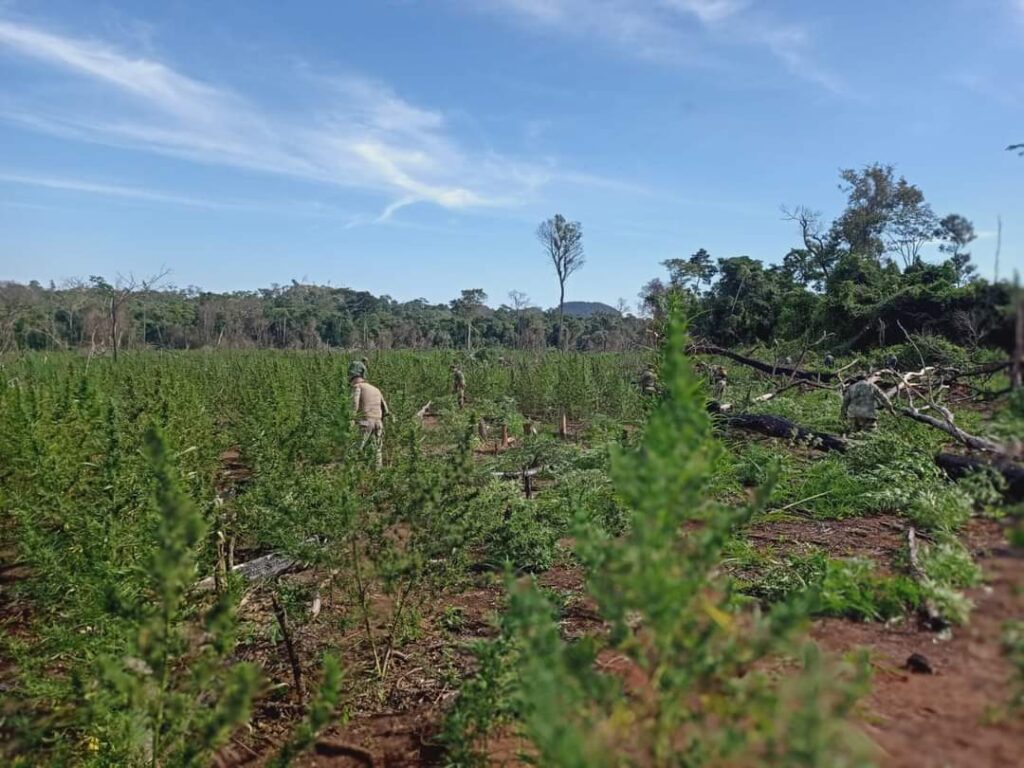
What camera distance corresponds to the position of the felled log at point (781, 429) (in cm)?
877

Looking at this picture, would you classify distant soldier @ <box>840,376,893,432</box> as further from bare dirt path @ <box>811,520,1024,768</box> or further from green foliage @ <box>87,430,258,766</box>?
green foliage @ <box>87,430,258,766</box>

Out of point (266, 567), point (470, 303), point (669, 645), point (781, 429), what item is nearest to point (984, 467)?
point (669, 645)

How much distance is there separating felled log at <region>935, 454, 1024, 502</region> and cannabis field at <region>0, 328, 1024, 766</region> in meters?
0.11

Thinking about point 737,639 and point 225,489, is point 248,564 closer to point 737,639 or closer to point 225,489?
point 225,489

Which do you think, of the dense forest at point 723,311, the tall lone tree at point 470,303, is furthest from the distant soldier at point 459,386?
the tall lone tree at point 470,303

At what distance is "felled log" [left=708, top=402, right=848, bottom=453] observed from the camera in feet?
28.8

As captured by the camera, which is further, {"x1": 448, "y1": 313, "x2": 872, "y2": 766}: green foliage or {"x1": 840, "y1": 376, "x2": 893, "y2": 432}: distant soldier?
{"x1": 840, "y1": 376, "x2": 893, "y2": 432}: distant soldier

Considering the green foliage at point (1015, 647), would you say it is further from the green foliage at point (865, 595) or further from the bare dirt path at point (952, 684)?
the green foliage at point (865, 595)

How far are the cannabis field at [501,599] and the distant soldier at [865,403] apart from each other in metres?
0.25

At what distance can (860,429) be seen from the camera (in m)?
8.90

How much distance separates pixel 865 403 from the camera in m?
8.55

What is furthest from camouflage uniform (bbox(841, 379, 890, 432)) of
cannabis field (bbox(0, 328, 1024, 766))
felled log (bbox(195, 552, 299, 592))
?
felled log (bbox(195, 552, 299, 592))

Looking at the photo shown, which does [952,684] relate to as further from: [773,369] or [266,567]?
[773,369]

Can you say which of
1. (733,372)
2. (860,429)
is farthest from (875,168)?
(860,429)
